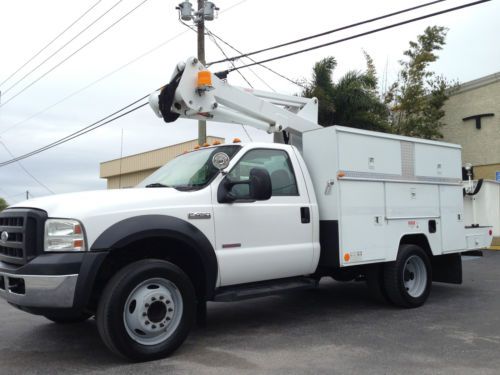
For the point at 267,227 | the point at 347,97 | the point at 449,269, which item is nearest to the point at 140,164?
the point at 347,97

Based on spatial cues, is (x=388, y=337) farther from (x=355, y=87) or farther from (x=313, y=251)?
(x=355, y=87)

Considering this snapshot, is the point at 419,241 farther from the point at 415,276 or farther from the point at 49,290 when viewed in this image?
the point at 49,290

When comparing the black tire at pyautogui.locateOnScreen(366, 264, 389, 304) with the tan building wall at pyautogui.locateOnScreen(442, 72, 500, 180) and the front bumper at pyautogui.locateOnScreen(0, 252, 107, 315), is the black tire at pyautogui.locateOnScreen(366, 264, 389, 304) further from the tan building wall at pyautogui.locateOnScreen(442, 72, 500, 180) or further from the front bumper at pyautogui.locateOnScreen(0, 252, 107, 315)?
the tan building wall at pyautogui.locateOnScreen(442, 72, 500, 180)

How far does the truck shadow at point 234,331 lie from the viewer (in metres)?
4.79

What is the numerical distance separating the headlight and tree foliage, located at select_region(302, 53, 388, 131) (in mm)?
14766

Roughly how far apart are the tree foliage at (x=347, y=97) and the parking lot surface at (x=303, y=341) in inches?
456

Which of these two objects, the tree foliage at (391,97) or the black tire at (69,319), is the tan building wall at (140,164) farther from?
the black tire at (69,319)

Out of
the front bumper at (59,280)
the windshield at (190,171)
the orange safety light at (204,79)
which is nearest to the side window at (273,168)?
the windshield at (190,171)

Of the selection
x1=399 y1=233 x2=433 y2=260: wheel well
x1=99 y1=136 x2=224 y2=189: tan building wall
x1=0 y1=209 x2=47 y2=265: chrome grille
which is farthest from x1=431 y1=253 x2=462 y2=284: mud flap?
x1=99 y1=136 x2=224 y2=189: tan building wall

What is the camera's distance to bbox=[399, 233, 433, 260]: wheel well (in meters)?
7.21

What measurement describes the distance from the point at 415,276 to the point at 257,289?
288 centimetres

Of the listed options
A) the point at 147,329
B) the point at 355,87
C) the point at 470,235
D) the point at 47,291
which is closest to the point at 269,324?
the point at 147,329

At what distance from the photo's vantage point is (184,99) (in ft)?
20.6

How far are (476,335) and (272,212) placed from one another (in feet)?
8.44
